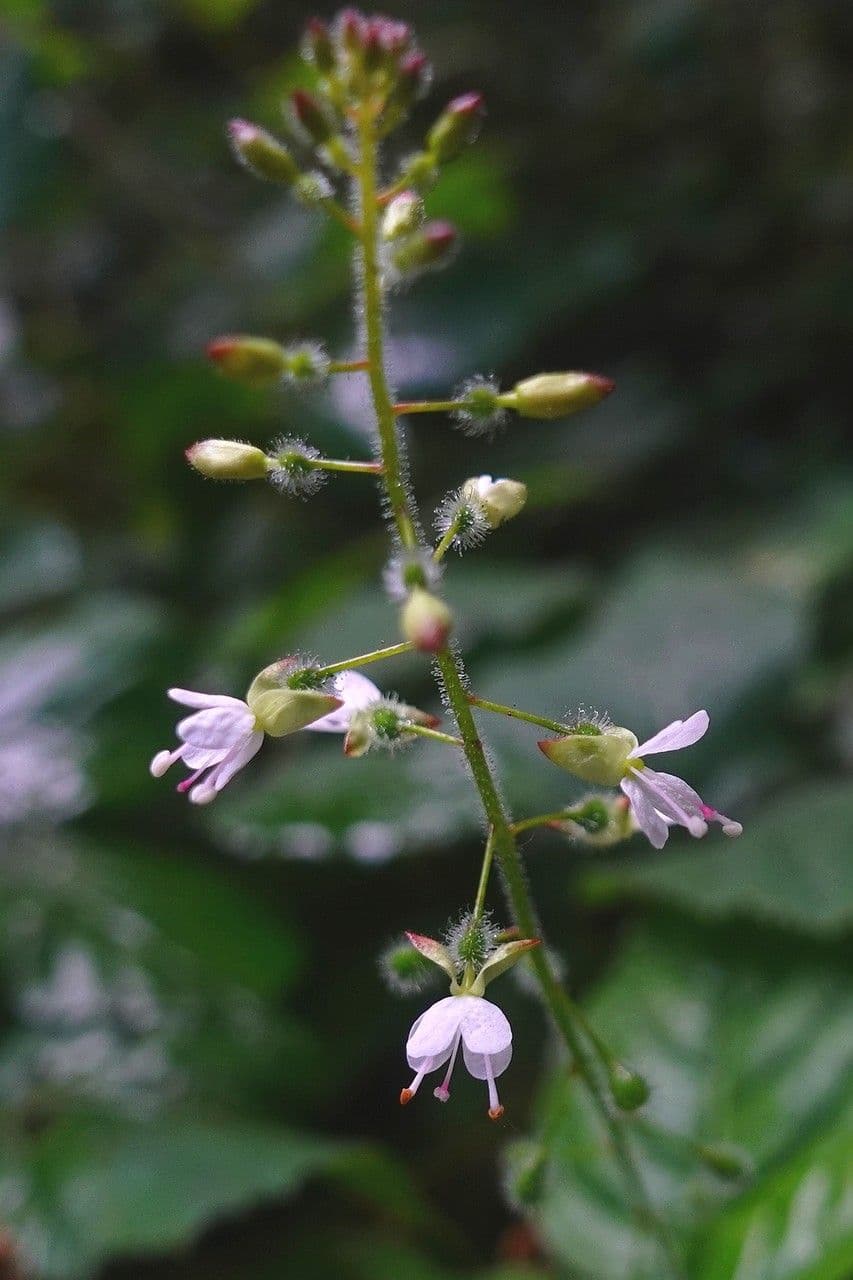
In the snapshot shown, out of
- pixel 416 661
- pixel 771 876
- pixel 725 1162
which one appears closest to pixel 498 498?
pixel 725 1162

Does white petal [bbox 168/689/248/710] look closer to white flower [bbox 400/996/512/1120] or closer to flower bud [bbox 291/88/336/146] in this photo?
white flower [bbox 400/996/512/1120]

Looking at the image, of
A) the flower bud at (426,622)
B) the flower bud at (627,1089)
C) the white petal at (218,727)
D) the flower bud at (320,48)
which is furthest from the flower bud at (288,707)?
the flower bud at (320,48)

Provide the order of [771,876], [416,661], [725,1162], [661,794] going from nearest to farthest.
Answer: [661,794], [725,1162], [771,876], [416,661]

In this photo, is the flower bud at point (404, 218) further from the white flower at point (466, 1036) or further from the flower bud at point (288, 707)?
the white flower at point (466, 1036)

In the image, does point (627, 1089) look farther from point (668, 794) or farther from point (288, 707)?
point (288, 707)

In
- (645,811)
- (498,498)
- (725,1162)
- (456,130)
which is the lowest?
(725,1162)

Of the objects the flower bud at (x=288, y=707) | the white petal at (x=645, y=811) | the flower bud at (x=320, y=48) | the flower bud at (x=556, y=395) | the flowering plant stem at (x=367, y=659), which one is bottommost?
the white petal at (x=645, y=811)

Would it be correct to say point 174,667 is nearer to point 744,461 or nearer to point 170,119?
point 744,461

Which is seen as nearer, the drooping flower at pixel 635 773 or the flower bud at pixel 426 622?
the flower bud at pixel 426 622
